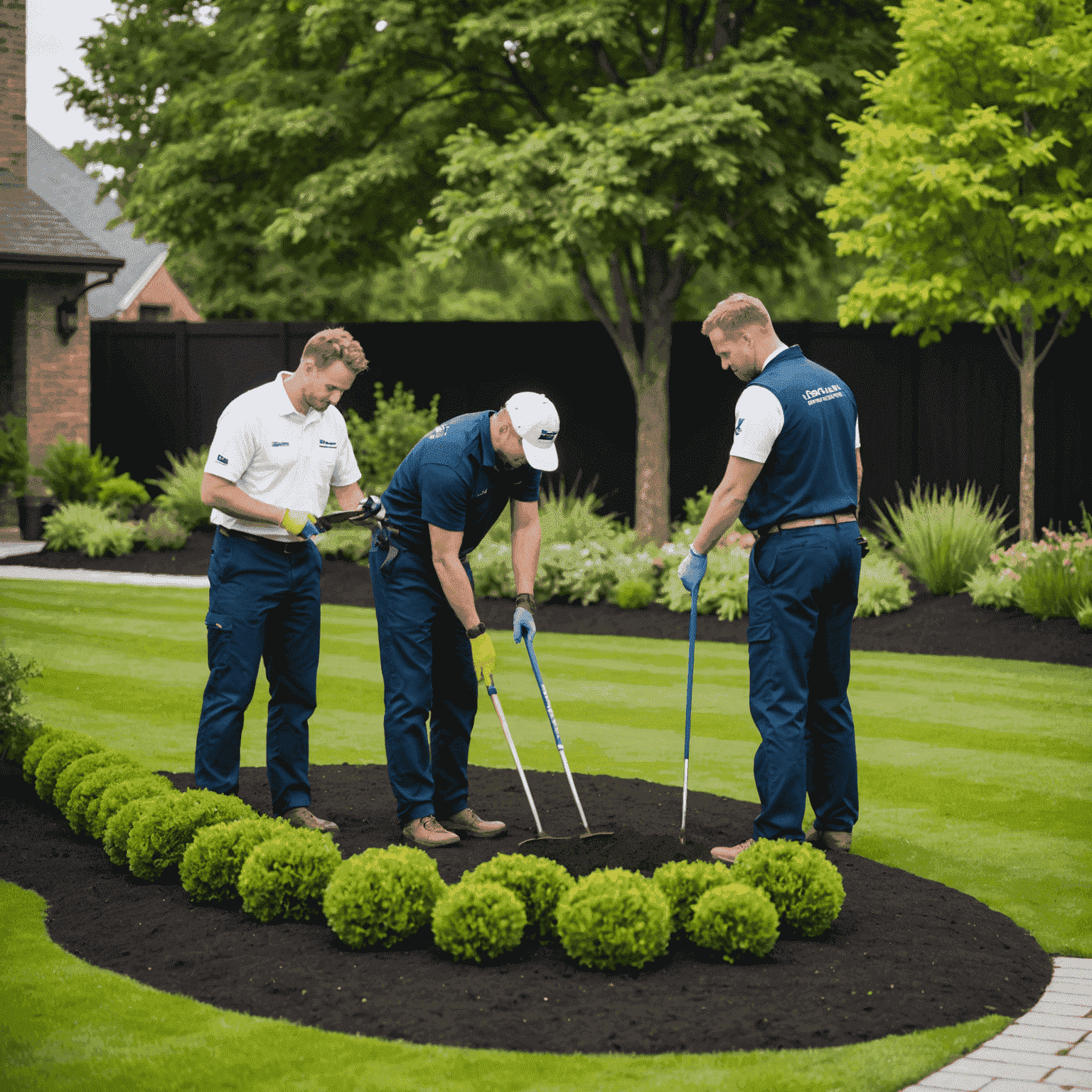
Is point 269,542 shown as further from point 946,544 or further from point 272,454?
point 946,544

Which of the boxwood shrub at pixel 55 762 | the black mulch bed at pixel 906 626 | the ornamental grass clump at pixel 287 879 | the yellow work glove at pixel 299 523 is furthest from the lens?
the black mulch bed at pixel 906 626

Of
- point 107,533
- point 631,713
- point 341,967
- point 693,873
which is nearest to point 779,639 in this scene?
point 693,873

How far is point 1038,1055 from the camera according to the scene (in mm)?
3709

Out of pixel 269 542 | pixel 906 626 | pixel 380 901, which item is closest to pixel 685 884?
pixel 380 901

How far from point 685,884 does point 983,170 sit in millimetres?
9816

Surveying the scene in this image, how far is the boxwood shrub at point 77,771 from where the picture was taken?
19.2ft

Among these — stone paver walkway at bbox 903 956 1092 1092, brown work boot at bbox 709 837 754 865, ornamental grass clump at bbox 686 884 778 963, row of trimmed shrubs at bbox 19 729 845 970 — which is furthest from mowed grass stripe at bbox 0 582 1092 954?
ornamental grass clump at bbox 686 884 778 963

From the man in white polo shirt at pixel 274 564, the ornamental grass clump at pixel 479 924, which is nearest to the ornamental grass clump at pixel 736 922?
the ornamental grass clump at pixel 479 924

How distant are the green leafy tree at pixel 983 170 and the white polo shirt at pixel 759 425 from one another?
25.8ft

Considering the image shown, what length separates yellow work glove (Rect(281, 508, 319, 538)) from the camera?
5492 millimetres

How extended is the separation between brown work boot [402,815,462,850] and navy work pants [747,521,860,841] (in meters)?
1.27

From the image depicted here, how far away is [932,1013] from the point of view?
3932 mm

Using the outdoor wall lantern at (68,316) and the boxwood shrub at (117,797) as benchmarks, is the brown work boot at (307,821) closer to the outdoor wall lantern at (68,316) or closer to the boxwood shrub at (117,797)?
the boxwood shrub at (117,797)

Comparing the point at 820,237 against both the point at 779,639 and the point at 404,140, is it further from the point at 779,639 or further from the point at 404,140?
the point at 779,639
